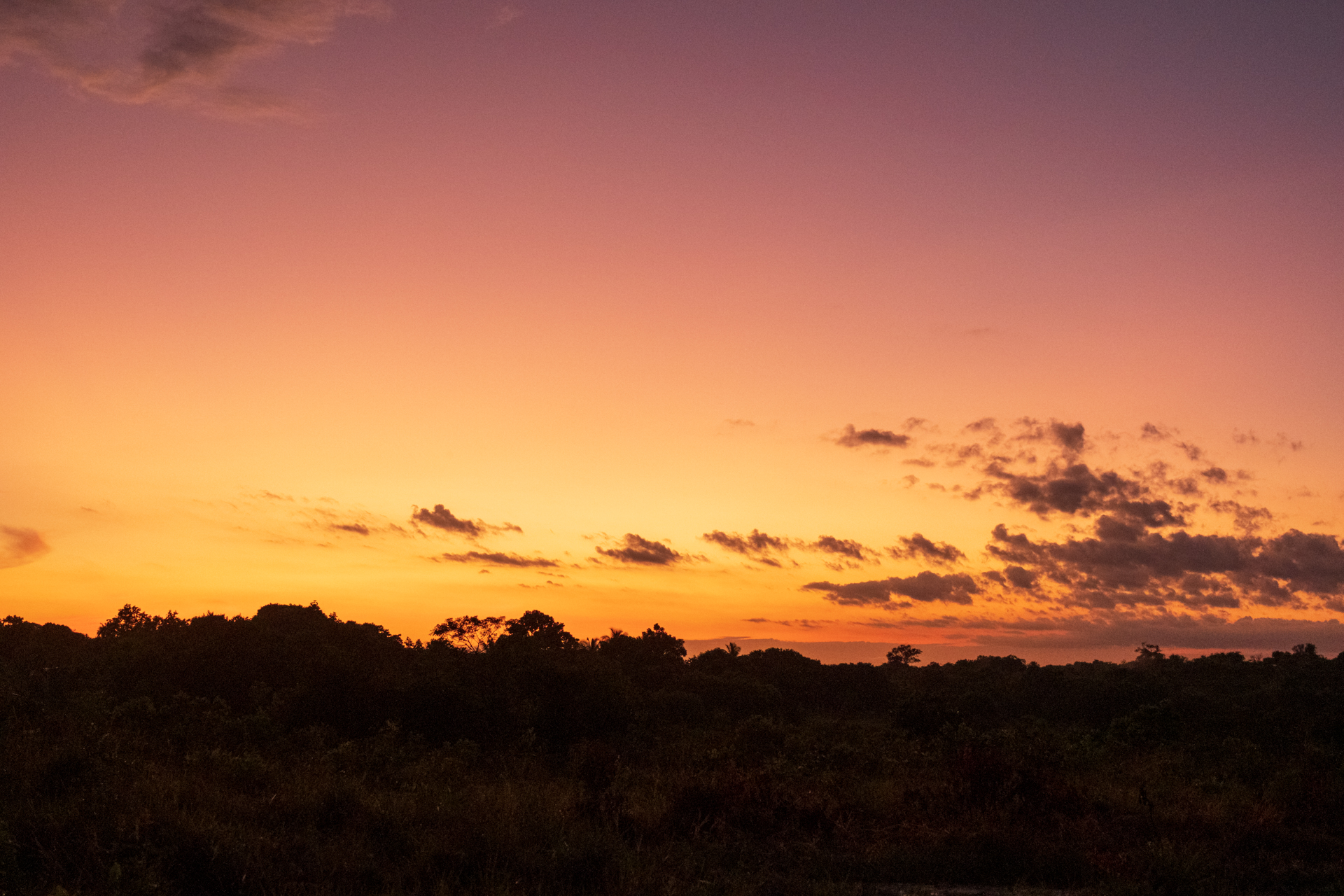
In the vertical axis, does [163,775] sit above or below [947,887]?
above

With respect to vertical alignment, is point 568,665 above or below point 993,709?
above

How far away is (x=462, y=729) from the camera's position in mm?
23531

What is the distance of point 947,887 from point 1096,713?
36486mm

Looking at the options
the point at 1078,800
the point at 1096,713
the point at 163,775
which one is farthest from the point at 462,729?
the point at 1096,713

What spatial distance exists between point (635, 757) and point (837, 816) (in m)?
9.05

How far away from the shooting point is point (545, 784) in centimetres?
1565

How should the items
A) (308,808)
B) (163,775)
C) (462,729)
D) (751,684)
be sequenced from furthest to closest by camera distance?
(751,684), (462,729), (163,775), (308,808)

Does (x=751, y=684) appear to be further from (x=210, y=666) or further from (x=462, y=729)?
(x=210, y=666)

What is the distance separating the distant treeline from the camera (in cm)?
1038

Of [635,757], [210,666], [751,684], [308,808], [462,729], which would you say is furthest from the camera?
[751,684]

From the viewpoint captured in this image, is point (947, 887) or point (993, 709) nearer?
point (947, 887)

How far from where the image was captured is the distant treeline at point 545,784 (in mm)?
10383

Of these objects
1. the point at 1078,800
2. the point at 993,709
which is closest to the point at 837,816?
the point at 1078,800

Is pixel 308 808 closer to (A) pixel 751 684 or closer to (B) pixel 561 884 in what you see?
(B) pixel 561 884
